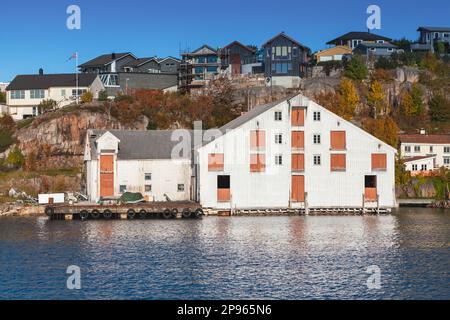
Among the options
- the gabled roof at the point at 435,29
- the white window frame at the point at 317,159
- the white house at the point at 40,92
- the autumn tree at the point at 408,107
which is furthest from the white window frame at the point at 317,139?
the gabled roof at the point at 435,29

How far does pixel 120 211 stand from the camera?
63.1 m

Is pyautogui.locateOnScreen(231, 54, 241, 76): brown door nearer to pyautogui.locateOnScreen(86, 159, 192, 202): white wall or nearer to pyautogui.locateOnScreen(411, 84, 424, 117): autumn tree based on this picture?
pyautogui.locateOnScreen(411, 84, 424, 117): autumn tree

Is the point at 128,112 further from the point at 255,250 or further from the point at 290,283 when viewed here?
the point at 290,283

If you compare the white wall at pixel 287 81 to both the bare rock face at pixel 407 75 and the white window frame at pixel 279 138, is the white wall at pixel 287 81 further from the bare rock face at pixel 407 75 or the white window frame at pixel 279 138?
the white window frame at pixel 279 138

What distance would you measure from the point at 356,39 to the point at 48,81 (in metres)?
46.4

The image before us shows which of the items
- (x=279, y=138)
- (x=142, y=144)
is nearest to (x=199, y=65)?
(x=142, y=144)

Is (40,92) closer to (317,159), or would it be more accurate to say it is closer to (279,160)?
(279,160)

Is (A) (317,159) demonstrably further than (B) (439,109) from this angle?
No

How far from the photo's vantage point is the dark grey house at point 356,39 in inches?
4732

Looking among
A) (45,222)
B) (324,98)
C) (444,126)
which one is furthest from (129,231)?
(444,126)

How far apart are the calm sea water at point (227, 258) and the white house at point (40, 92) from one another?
4050cm

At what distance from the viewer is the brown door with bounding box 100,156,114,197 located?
224 ft

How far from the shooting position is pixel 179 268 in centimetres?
3953
